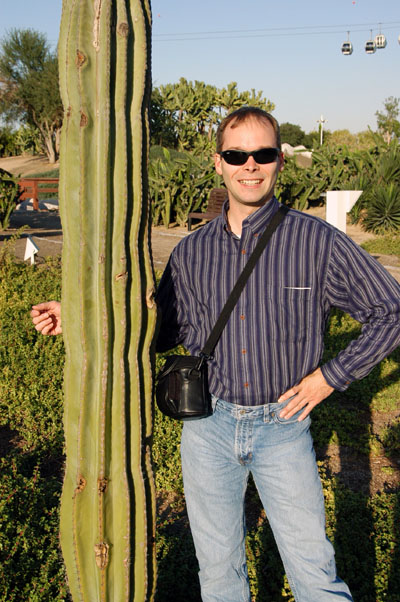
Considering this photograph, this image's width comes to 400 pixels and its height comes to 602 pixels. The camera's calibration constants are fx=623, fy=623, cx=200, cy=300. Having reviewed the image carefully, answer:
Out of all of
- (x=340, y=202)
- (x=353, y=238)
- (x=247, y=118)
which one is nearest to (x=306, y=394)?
(x=247, y=118)

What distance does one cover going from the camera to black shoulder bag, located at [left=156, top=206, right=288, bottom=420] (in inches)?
86.7

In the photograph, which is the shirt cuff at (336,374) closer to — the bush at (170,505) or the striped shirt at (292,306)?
the striped shirt at (292,306)

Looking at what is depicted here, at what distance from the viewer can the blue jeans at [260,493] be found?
6.84 ft

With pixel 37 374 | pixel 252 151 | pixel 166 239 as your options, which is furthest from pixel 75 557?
pixel 166 239

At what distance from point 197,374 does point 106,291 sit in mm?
474

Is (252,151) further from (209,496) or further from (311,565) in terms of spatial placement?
(311,565)

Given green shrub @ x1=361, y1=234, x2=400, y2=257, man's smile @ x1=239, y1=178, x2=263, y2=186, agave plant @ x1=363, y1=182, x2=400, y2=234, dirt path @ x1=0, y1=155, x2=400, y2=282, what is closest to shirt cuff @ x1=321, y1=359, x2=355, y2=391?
man's smile @ x1=239, y1=178, x2=263, y2=186

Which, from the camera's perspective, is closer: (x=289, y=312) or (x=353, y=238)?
(x=289, y=312)

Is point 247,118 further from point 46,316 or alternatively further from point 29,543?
point 29,543

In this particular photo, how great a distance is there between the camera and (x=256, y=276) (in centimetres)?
220

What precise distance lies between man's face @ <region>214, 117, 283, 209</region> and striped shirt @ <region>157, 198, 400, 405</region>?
6 centimetres

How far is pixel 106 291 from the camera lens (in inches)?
79.9

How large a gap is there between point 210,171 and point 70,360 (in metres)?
14.0

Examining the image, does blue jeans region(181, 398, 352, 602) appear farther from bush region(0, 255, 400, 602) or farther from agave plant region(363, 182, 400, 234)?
agave plant region(363, 182, 400, 234)
